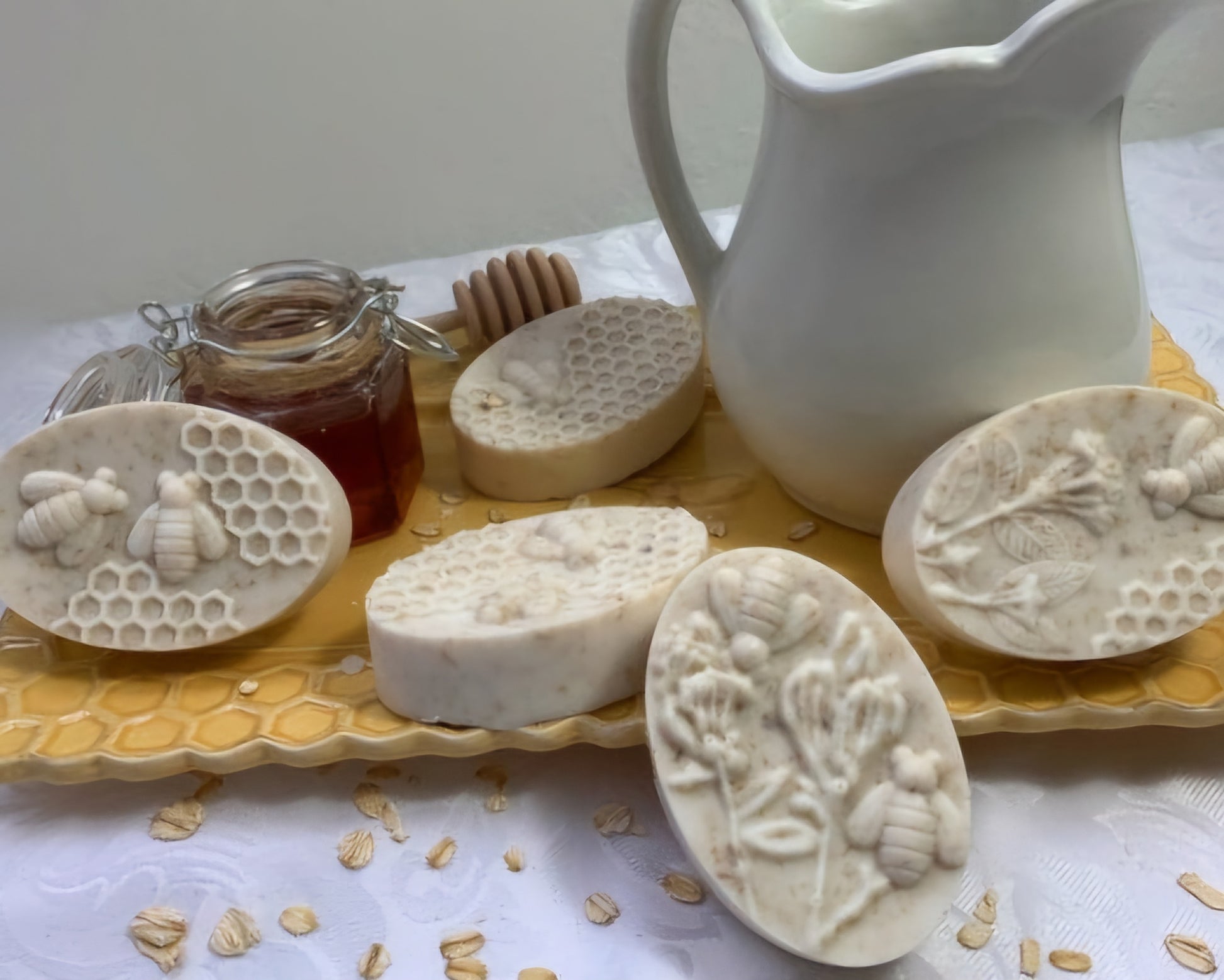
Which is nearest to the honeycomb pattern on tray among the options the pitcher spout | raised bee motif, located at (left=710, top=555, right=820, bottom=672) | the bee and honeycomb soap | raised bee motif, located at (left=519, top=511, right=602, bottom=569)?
the bee and honeycomb soap

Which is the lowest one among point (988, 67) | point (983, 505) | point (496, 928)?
point (496, 928)

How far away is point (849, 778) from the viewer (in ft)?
1.57

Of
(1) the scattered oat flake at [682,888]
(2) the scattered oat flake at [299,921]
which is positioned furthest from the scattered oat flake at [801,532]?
(2) the scattered oat flake at [299,921]

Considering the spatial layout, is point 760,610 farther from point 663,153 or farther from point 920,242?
point 663,153

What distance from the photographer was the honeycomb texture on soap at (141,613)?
574 mm

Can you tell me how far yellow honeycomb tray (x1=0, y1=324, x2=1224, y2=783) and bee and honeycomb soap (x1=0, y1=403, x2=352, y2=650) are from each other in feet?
0.09

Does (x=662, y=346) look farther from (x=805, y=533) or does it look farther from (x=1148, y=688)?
(x=1148, y=688)

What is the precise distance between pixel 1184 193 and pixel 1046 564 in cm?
83

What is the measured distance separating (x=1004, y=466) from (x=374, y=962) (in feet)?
1.21

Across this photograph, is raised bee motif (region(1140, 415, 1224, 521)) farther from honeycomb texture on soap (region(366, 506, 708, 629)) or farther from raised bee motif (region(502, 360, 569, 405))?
raised bee motif (region(502, 360, 569, 405))

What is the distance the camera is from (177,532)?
0.57 meters

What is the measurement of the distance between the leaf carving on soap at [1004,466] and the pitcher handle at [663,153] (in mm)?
196

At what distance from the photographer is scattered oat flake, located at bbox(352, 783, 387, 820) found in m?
0.55

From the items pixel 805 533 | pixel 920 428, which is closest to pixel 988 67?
pixel 920 428
